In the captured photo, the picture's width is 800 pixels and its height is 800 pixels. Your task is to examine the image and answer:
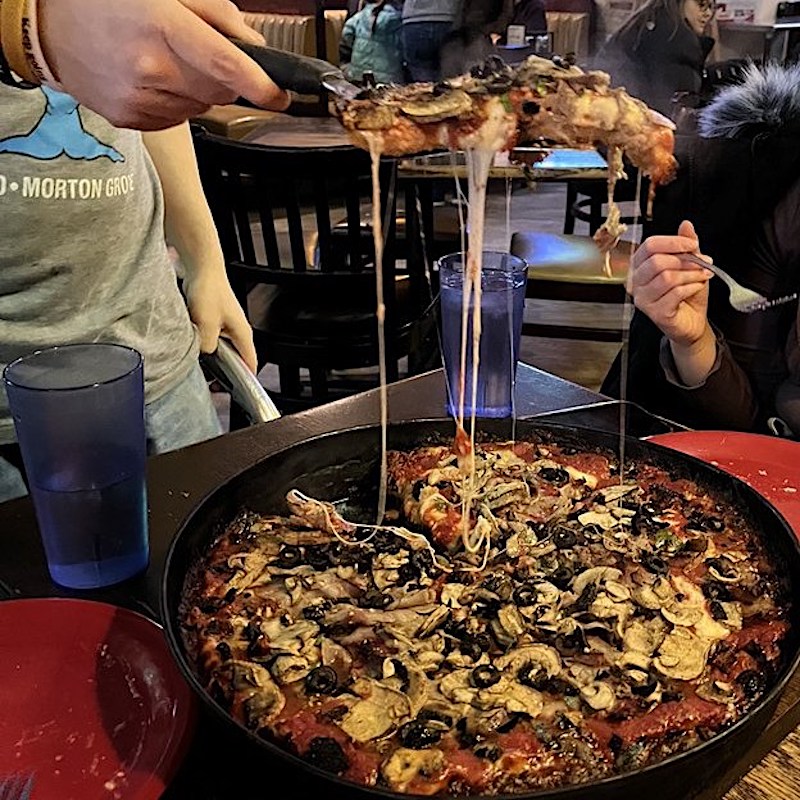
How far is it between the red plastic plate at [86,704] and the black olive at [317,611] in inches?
5.9

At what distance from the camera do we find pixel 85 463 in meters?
1.10

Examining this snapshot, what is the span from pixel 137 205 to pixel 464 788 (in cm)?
114

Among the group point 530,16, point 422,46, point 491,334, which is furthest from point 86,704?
point 530,16

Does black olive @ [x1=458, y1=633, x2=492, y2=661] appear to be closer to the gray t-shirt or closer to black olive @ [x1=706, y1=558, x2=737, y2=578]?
black olive @ [x1=706, y1=558, x2=737, y2=578]

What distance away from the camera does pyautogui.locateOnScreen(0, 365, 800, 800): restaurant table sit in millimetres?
799

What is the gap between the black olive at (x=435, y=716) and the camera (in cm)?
85

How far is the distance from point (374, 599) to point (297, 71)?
0.56 m

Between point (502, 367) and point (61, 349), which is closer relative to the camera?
point (61, 349)

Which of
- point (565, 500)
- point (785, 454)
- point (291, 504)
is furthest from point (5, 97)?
point (785, 454)

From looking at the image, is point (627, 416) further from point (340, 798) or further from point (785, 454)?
point (340, 798)

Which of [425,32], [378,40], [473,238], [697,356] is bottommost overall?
[697,356]

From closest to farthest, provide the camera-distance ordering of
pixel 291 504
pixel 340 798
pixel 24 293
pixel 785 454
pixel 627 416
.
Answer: pixel 340 798 → pixel 291 504 → pixel 785 454 → pixel 24 293 → pixel 627 416

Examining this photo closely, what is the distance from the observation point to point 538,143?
1089 mm

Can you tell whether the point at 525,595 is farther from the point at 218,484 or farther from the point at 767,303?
the point at 767,303
